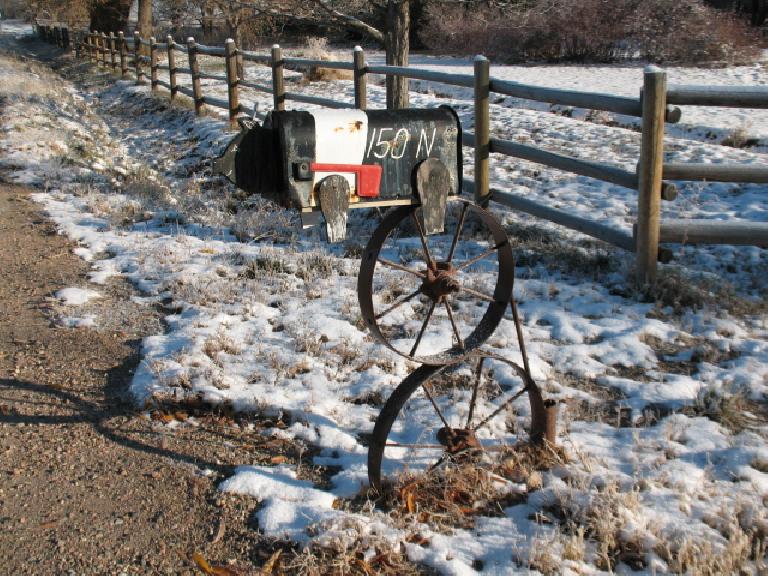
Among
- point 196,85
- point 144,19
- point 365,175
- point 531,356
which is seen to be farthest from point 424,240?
point 144,19

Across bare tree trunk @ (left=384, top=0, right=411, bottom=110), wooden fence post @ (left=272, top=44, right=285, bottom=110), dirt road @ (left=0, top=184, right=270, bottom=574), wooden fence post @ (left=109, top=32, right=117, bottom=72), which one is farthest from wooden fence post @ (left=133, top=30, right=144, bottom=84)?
dirt road @ (left=0, top=184, right=270, bottom=574)

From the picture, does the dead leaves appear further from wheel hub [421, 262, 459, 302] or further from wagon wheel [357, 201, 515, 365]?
wheel hub [421, 262, 459, 302]

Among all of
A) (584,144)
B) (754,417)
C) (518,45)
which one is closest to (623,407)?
(754,417)

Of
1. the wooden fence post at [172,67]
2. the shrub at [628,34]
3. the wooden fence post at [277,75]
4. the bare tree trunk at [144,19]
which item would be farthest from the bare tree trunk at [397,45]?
the bare tree trunk at [144,19]

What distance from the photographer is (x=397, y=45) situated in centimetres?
933

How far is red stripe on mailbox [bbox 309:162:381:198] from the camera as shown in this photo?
267cm

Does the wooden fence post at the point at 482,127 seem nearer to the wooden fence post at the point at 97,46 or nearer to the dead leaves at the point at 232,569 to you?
the dead leaves at the point at 232,569

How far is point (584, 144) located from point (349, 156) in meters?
8.55

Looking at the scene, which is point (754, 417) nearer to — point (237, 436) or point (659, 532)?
point (659, 532)

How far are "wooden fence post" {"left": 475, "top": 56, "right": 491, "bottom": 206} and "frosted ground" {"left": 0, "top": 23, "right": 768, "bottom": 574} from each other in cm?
37

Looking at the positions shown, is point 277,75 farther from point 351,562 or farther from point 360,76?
point 351,562

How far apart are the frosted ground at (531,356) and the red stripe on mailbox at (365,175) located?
4.20 feet

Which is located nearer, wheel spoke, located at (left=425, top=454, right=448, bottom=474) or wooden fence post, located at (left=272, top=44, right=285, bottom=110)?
wheel spoke, located at (left=425, top=454, right=448, bottom=474)

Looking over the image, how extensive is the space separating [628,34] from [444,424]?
23.1 metres
